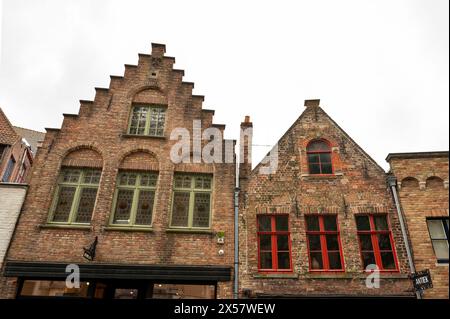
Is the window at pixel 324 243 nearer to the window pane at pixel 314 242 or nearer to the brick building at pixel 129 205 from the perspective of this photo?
the window pane at pixel 314 242

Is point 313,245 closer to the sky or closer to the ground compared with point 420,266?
closer to the sky

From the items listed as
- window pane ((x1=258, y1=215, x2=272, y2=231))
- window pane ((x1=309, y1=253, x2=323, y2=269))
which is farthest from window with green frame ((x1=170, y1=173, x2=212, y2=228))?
window pane ((x1=309, y1=253, x2=323, y2=269))

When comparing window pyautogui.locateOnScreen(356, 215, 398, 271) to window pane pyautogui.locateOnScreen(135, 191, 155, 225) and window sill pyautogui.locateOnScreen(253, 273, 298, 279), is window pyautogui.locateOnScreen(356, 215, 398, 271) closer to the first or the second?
window sill pyautogui.locateOnScreen(253, 273, 298, 279)

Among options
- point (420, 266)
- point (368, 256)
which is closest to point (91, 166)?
point (368, 256)

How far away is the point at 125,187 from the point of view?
36.0 feet

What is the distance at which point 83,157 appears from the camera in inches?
445

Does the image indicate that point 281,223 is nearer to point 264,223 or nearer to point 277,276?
point 264,223

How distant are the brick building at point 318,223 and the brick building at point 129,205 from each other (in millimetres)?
894

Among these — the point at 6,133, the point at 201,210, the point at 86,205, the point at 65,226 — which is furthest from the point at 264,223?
the point at 6,133

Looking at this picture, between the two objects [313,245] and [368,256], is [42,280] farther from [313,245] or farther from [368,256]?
[368,256]

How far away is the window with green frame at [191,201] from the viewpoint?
1059 cm

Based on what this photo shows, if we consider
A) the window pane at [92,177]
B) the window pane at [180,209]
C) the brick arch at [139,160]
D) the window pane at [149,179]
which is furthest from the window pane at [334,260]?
the window pane at [92,177]

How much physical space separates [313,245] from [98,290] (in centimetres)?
701
